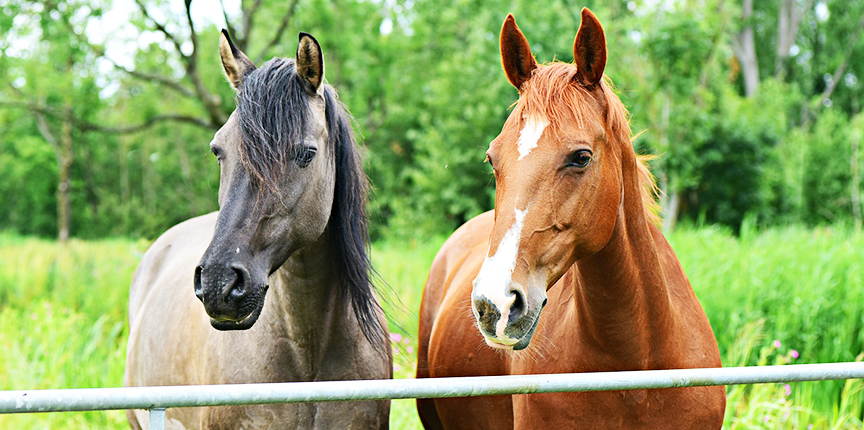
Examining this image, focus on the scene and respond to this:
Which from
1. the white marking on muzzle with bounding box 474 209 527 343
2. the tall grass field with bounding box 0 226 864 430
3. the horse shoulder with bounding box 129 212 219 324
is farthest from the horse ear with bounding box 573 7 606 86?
the horse shoulder with bounding box 129 212 219 324

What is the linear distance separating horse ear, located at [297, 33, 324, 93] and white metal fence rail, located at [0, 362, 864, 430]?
1.43 m

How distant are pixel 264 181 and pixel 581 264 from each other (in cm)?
114

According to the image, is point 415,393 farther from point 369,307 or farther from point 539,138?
point 369,307

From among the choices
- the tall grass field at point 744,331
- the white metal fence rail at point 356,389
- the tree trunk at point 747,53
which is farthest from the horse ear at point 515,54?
the tree trunk at point 747,53

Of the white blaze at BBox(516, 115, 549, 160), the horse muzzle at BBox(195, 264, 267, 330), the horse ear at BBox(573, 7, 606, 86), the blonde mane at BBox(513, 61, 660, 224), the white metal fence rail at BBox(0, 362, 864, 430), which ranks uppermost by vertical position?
the horse ear at BBox(573, 7, 606, 86)

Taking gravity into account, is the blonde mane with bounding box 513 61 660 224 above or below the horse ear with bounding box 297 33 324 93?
below

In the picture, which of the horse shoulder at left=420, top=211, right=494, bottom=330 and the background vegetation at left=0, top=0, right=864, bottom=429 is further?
the background vegetation at left=0, top=0, right=864, bottom=429

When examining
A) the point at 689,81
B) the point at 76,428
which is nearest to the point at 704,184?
the point at 689,81

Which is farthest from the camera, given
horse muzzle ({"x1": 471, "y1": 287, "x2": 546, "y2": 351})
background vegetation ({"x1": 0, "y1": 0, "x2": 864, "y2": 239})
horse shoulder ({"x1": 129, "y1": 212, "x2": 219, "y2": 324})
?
background vegetation ({"x1": 0, "y1": 0, "x2": 864, "y2": 239})

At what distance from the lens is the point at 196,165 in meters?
33.8

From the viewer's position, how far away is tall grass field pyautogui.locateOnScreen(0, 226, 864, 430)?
464 centimetres

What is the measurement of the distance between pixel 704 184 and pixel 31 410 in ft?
66.2

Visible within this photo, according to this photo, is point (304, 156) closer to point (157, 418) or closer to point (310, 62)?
point (310, 62)

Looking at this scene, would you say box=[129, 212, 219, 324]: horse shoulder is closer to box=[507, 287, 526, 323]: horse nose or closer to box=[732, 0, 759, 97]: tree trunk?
box=[507, 287, 526, 323]: horse nose
